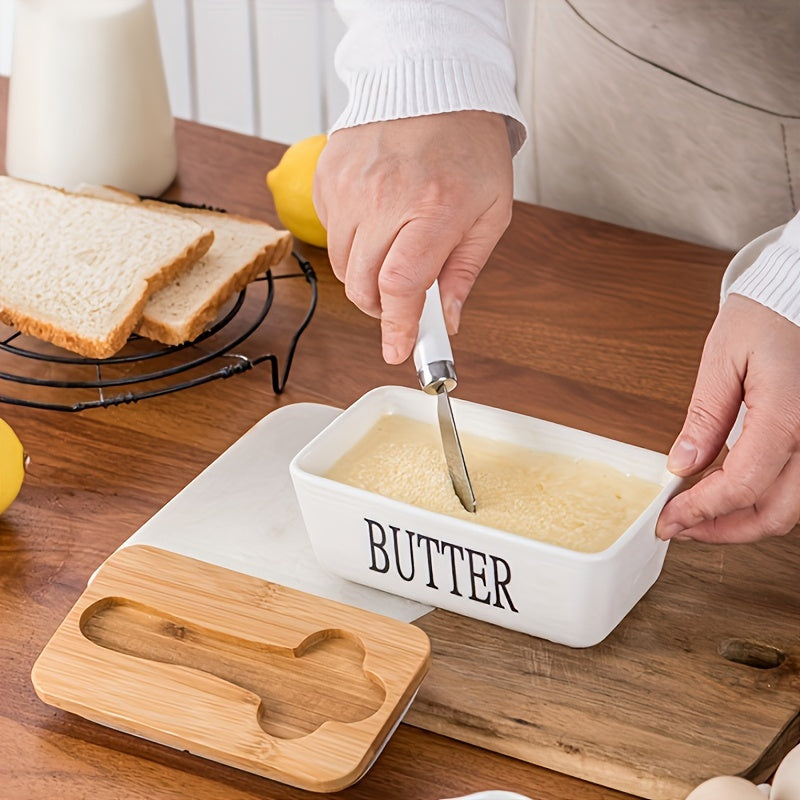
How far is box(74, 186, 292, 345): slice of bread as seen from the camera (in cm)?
113

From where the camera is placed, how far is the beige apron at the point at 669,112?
130 centimetres

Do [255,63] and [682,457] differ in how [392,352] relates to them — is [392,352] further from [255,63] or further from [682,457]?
[255,63]

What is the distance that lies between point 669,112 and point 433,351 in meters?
0.69

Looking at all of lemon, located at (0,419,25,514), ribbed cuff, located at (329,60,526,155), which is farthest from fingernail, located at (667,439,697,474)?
lemon, located at (0,419,25,514)

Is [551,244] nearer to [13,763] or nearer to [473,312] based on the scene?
[473,312]

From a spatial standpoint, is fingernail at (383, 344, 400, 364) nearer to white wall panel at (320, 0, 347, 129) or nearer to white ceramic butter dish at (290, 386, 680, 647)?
white ceramic butter dish at (290, 386, 680, 647)

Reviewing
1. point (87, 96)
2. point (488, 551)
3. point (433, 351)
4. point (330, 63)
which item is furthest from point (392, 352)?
point (330, 63)

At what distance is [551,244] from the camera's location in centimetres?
134

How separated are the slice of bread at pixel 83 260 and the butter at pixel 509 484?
342 millimetres

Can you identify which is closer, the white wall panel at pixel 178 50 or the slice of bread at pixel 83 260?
the slice of bread at pixel 83 260

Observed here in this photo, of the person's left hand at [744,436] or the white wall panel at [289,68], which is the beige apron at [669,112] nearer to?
the person's left hand at [744,436]

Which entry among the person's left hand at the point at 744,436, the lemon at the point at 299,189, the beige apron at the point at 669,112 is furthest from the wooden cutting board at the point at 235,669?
the beige apron at the point at 669,112

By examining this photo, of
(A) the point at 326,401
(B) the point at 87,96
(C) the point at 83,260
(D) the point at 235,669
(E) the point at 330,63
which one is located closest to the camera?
(D) the point at 235,669

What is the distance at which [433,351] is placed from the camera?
87 centimetres
